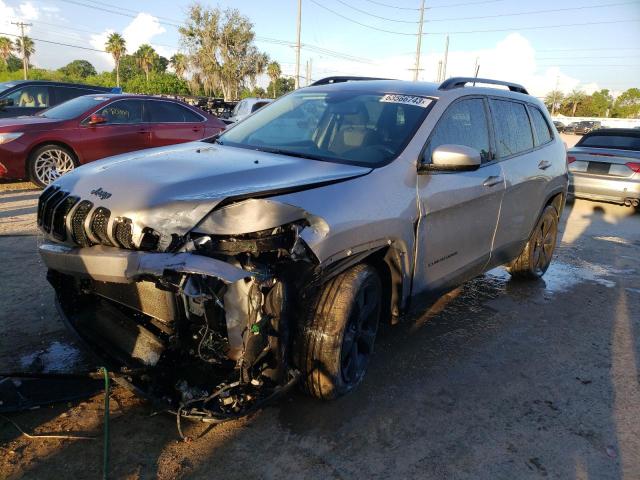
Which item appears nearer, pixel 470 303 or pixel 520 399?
pixel 520 399

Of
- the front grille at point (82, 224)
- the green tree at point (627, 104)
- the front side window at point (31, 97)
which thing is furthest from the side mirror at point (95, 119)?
the green tree at point (627, 104)

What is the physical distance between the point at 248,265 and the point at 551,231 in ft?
14.3

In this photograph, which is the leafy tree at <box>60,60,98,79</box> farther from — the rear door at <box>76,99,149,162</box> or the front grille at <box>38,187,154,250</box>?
the front grille at <box>38,187,154,250</box>

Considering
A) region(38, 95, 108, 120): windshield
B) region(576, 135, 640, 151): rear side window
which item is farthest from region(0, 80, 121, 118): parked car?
region(576, 135, 640, 151): rear side window

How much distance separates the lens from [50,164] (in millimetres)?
8469

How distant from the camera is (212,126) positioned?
1033 centimetres

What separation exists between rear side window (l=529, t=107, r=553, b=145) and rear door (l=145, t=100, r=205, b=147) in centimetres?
658

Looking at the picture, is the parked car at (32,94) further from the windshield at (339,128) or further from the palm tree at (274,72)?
the palm tree at (274,72)

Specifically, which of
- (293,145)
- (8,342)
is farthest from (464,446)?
(8,342)

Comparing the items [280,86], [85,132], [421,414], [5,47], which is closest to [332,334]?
[421,414]

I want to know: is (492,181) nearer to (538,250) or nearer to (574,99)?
(538,250)

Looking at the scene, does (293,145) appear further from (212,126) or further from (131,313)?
(212,126)

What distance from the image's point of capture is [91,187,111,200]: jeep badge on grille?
256cm

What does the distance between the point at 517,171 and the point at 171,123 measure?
7.17 m
